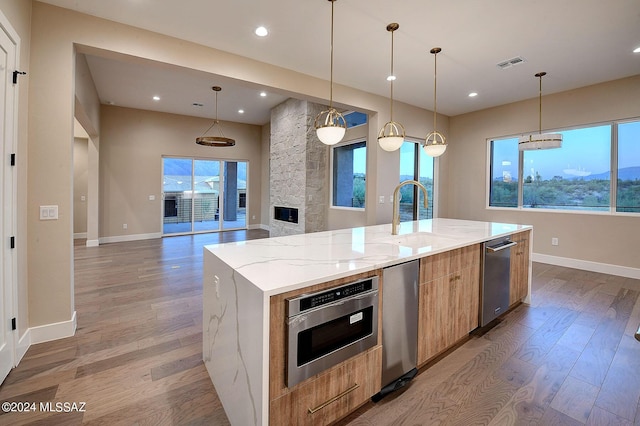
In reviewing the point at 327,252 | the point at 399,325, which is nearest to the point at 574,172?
the point at 399,325

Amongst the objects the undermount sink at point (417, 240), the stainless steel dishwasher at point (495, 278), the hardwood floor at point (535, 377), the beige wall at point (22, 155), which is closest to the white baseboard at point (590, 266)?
the hardwood floor at point (535, 377)

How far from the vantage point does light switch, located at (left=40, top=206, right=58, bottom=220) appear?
8.02ft

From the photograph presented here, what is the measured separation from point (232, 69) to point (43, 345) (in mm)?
3292

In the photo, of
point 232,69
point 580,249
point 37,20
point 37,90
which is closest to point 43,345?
point 37,90

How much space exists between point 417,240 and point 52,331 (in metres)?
3.17

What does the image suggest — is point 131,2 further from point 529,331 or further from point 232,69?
point 529,331

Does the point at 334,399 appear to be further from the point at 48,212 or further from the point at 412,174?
the point at 412,174

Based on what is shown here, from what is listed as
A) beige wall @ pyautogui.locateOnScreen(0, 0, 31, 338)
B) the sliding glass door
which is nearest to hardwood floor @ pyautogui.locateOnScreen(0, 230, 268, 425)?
beige wall @ pyautogui.locateOnScreen(0, 0, 31, 338)

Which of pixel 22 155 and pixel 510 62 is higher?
pixel 510 62

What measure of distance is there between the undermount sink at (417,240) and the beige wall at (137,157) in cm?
692

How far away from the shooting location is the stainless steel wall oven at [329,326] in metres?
1.30

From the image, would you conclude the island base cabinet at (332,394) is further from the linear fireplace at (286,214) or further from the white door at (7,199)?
the linear fireplace at (286,214)

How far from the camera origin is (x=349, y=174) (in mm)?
6348

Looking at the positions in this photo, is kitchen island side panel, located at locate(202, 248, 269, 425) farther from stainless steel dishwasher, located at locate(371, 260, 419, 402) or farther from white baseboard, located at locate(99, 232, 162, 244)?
white baseboard, located at locate(99, 232, 162, 244)
